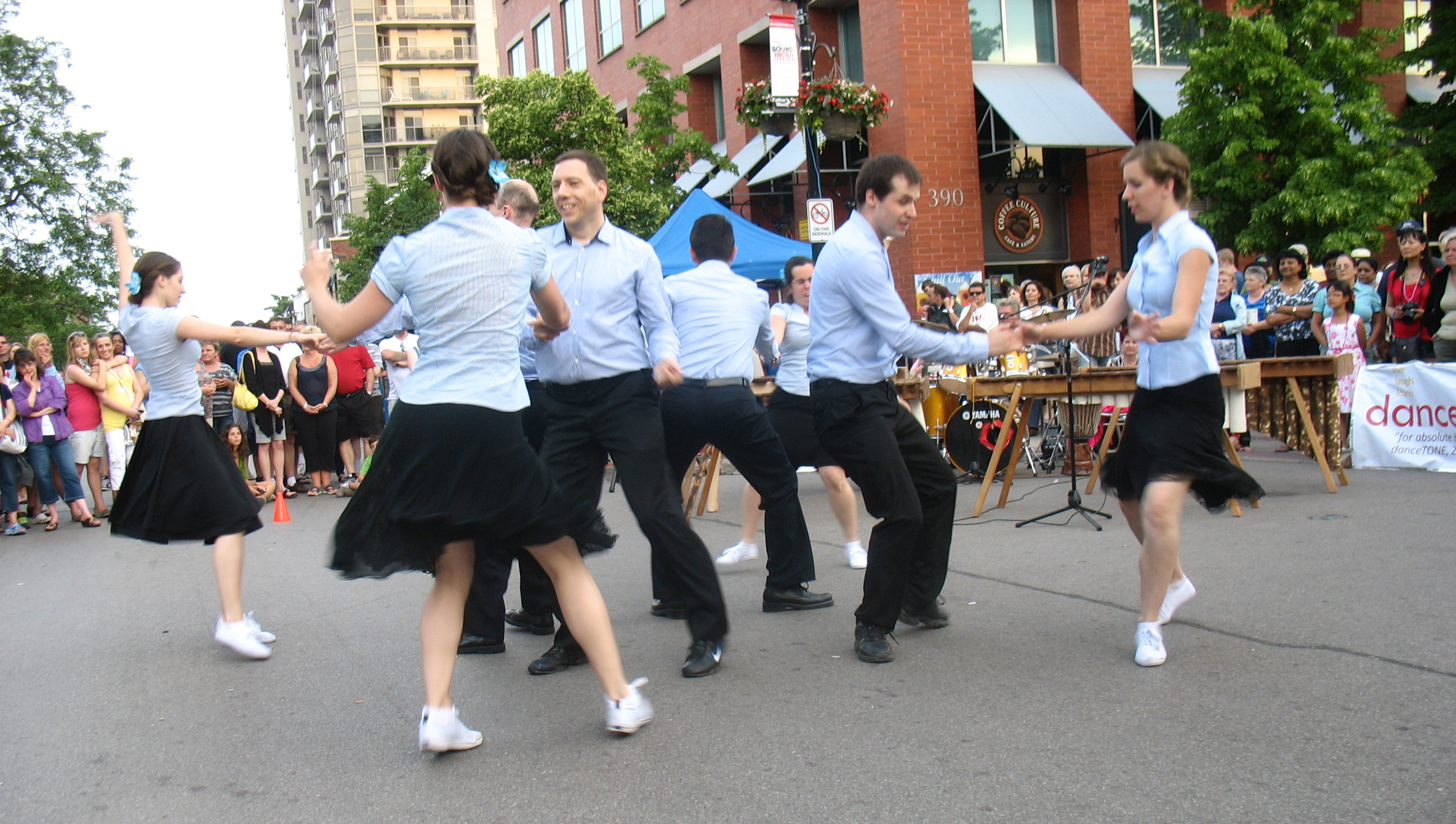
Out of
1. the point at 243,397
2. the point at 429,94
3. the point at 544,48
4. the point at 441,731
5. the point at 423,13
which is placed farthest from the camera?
the point at 429,94

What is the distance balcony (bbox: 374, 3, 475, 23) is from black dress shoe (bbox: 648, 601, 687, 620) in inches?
3136

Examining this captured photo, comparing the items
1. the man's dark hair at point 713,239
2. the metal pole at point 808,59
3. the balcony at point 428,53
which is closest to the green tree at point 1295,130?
the metal pole at point 808,59

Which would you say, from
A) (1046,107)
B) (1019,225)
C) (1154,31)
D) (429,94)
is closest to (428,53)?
(429,94)

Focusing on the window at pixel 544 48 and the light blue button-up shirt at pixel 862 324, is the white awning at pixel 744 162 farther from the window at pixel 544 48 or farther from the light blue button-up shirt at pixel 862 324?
the light blue button-up shirt at pixel 862 324

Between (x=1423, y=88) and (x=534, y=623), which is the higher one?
(x=1423, y=88)

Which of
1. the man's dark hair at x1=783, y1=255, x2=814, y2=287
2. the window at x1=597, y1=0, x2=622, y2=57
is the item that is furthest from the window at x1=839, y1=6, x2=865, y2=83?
the man's dark hair at x1=783, y1=255, x2=814, y2=287

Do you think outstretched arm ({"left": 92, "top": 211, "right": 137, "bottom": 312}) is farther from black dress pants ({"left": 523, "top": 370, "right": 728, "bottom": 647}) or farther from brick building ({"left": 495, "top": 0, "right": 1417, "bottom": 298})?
brick building ({"left": 495, "top": 0, "right": 1417, "bottom": 298})

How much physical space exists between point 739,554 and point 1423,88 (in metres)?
20.0

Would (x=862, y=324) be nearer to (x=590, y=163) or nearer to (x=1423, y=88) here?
(x=590, y=163)

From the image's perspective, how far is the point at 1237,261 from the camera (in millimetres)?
19172

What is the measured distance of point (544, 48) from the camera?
32.9 m

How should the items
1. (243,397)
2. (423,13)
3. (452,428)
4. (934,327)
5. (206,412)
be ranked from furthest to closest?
(423,13), (243,397), (206,412), (934,327), (452,428)

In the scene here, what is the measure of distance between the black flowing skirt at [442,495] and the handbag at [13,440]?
32.4ft

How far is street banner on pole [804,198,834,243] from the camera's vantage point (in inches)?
499
